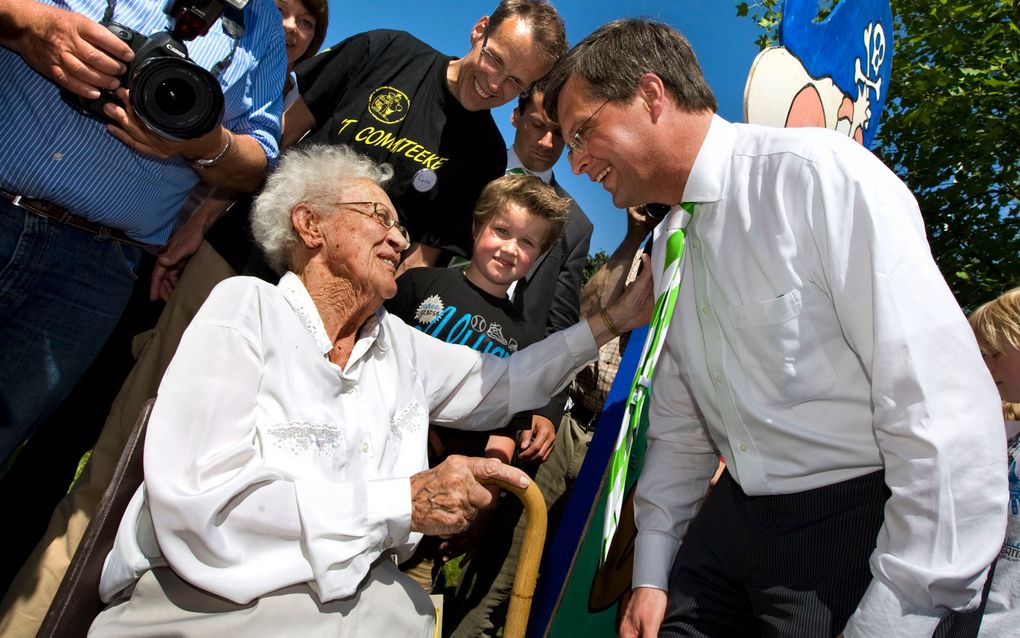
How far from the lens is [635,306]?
2574mm

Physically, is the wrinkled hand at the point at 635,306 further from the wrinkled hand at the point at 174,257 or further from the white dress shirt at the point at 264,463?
the wrinkled hand at the point at 174,257

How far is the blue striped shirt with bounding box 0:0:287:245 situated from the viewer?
2029 millimetres

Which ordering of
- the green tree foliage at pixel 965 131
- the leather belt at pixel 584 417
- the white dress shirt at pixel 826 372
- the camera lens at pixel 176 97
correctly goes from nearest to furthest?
1. the white dress shirt at pixel 826 372
2. the camera lens at pixel 176 97
3. the leather belt at pixel 584 417
4. the green tree foliage at pixel 965 131

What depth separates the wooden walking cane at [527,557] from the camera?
74.8 inches

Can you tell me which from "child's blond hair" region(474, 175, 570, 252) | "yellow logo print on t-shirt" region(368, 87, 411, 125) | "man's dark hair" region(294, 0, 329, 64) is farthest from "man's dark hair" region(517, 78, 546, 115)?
"man's dark hair" region(294, 0, 329, 64)

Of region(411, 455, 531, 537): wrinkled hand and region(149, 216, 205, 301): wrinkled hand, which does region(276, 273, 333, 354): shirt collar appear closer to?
region(411, 455, 531, 537): wrinkled hand

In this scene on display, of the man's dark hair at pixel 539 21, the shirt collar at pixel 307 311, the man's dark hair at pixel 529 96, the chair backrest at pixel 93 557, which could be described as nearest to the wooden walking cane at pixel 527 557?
the shirt collar at pixel 307 311

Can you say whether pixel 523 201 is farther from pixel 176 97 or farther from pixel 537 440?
pixel 176 97

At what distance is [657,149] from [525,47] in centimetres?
125

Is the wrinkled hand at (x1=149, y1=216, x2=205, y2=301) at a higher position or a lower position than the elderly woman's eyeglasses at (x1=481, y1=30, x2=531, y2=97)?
lower

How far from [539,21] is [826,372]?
6.74ft

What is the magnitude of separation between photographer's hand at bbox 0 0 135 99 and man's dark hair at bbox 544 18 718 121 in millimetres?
1276

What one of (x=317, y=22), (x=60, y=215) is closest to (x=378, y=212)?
(x=60, y=215)

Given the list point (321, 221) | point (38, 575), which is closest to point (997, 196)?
point (321, 221)
